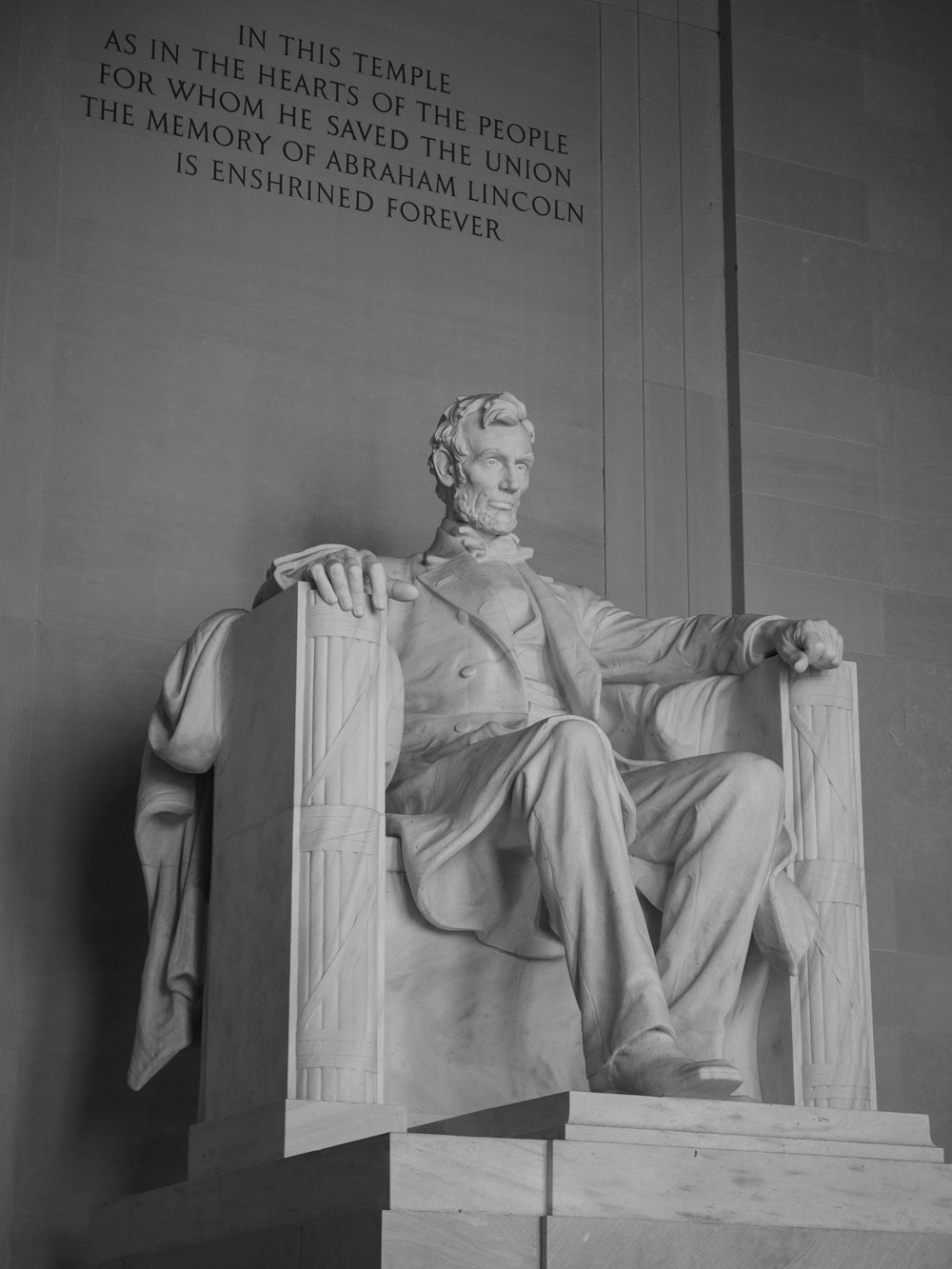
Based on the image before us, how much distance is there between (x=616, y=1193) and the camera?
377 cm

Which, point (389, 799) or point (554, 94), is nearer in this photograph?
point (389, 799)

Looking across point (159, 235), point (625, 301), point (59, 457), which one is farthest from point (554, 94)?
point (59, 457)

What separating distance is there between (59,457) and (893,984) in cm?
312

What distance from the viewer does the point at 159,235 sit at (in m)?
6.50

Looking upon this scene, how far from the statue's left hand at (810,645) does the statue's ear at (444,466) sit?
41.6 inches

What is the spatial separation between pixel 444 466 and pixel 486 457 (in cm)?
14

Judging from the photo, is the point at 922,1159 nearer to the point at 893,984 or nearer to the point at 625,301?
the point at 893,984

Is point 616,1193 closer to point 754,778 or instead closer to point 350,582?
point 754,778

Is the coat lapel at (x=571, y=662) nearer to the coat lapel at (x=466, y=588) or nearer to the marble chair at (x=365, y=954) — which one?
the coat lapel at (x=466, y=588)

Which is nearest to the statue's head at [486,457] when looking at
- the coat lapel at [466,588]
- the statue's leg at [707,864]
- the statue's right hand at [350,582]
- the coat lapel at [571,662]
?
the coat lapel at [466,588]

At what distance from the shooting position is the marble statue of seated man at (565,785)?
4.25 meters

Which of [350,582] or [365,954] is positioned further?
[350,582]

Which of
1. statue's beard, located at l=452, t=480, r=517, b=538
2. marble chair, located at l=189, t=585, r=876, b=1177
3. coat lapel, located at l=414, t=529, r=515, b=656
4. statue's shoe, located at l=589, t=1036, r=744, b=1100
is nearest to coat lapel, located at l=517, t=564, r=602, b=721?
coat lapel, located at l=414, t=529, r=515, b=656

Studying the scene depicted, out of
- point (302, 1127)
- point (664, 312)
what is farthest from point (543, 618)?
point (664, 312)
